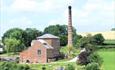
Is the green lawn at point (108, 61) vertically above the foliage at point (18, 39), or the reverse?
the foliage at point (18, 39)

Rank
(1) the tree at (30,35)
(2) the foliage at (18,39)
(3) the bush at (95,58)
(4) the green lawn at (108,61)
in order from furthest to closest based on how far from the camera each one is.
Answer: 1. (1) the tree at (30,35)
2. (2) the foliage at (18,39)
3. (3) the bush at (95,58)
4. (4) the green lawn at (108,61)

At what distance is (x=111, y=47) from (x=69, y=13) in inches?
507

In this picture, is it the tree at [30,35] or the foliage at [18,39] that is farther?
the tree at [30,35]

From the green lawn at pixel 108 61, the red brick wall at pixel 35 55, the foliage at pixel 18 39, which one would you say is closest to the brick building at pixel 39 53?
the red brick wall at pixel 35 55

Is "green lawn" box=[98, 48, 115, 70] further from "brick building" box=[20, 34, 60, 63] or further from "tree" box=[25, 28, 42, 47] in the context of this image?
"tree" box=[25, 28, 42, 47]

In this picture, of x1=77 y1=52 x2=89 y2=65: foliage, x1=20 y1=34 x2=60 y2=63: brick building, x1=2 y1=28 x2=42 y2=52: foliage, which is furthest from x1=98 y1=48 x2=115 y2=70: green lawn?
x1=2 y1=28 x2=42 y2=52: foliage

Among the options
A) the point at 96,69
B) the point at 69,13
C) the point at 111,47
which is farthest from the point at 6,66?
the point at 111,47

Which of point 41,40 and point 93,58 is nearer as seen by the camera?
point 93,58

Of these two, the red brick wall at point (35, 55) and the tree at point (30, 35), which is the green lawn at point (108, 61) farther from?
the tree at point (30, 35)

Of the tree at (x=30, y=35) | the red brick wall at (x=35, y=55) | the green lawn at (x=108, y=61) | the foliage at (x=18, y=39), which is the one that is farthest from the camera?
the tree at (x=30, y=35)

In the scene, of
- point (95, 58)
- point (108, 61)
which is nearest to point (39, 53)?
point (108, 61)

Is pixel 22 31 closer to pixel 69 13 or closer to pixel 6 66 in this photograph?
pixel 69 13

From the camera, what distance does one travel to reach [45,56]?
75812 millimetres

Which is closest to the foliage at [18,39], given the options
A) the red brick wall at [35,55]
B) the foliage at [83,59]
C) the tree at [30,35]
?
the tree at [30,35]
